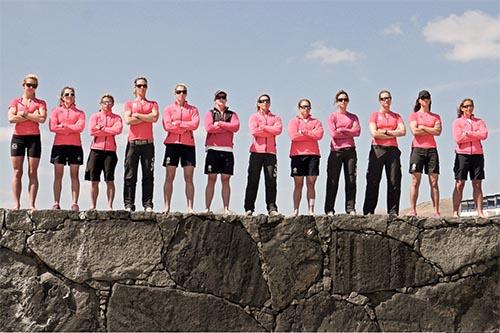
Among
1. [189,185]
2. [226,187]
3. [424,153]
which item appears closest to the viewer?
[189,185]

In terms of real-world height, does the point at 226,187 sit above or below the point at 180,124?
below

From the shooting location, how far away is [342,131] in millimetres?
11742

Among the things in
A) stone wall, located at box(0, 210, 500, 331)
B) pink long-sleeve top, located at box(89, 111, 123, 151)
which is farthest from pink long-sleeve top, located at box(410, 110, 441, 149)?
pink long-sleeve top, located at box(89, 111, 123, 151)

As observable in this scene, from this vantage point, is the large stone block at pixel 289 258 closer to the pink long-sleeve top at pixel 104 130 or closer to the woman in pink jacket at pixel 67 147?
the pink long-sleeve top at pixel 104 130

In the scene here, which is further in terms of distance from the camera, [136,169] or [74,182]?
[136,169]

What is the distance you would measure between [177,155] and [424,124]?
159 inches

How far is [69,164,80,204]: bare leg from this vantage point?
11055mm

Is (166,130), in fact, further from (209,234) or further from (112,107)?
(209,234)

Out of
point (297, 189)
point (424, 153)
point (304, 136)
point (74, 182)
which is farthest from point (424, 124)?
point (74, 182)

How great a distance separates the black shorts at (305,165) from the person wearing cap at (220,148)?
3.36 feet

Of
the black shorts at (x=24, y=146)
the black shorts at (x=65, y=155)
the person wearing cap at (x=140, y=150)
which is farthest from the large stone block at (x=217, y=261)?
the black shorts at (x=24, y=146)

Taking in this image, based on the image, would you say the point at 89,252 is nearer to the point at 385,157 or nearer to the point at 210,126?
the point at 210,126

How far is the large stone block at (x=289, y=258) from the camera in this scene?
424 inches

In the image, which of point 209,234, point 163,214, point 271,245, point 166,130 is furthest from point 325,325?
point 166,130
